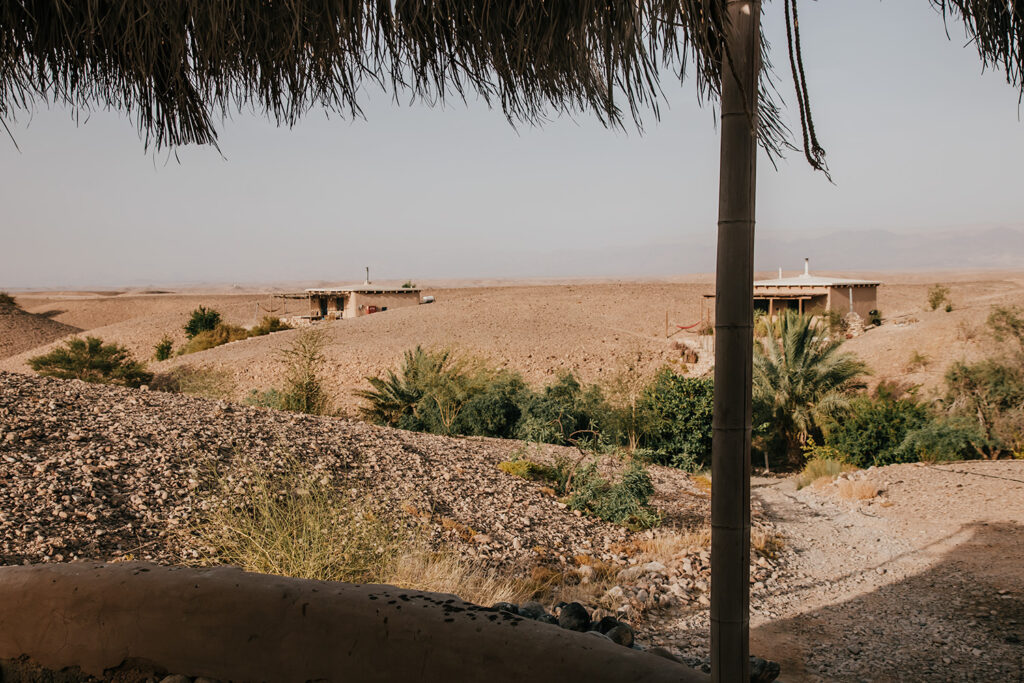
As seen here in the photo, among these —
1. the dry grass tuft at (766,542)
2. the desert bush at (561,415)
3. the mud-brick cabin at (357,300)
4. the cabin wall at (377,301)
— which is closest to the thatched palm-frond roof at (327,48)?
the dry grass tuft at (766,542)

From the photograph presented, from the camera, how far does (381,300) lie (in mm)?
34219

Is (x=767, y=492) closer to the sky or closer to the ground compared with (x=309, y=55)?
closer to the ground

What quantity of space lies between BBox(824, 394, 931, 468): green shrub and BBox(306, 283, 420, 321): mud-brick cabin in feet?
78.0

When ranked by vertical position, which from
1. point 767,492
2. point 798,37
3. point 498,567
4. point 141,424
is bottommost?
point 767,492

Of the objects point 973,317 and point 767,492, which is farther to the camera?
point 973,317

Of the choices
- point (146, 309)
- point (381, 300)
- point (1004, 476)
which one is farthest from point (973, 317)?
point (146, 309)

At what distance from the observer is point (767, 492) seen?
984cm

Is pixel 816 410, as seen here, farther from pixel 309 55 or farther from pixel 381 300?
pixel 381 300

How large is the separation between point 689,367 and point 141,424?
15.2m

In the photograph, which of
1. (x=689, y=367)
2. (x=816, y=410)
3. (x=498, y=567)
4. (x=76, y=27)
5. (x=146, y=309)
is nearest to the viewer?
(x=76, y=27)

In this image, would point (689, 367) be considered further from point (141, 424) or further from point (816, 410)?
point (141, 424)

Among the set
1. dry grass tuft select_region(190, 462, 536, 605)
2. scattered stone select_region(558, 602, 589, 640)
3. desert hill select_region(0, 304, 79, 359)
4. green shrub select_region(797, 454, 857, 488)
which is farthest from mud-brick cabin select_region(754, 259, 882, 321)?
desert hill select_region(0, 304, 79, 359)

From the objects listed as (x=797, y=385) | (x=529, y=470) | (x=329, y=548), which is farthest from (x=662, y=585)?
(x=797, y=385)

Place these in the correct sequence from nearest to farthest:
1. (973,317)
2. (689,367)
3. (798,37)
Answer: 1. (798,37)
2. (973,317)
3. (689,367)
